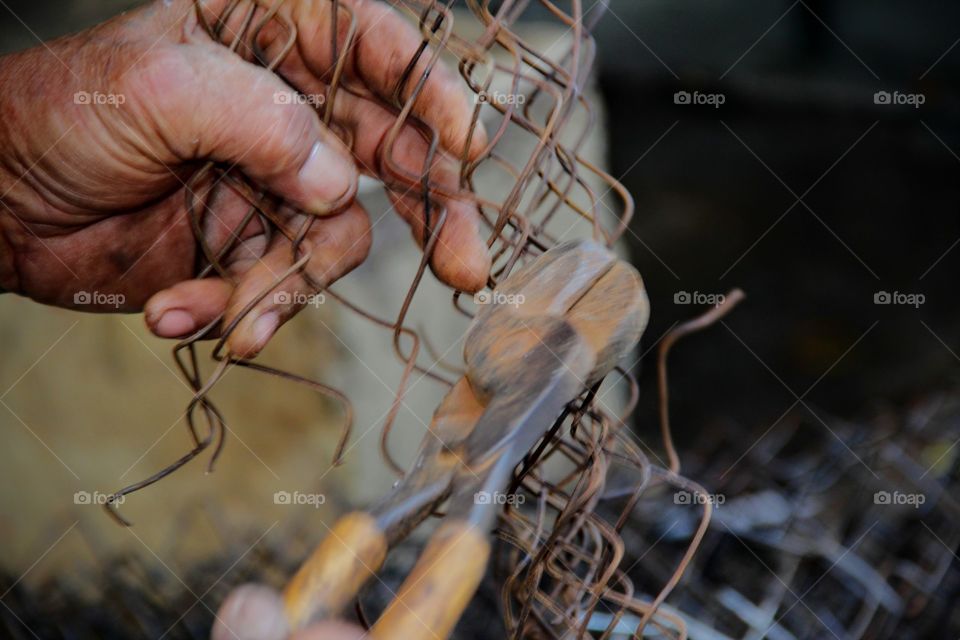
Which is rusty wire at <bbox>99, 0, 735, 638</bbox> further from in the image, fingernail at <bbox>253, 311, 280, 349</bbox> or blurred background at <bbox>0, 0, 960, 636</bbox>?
blurred background at <bbox>0, 0, 960, 636</bbox>

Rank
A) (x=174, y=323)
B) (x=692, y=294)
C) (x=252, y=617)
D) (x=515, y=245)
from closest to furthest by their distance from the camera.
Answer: (x=252, y=617) → (x=515, y=245) → (x=174, y=323) → (x=692, y=294)

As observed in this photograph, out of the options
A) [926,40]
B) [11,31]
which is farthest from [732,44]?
[11,31]

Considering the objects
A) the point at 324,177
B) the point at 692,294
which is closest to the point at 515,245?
the point at 324,177

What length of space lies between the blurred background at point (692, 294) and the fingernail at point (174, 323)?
0.21 meters

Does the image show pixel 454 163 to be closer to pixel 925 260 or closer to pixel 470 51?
pixel 470 51

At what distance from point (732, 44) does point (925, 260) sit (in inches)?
19.6

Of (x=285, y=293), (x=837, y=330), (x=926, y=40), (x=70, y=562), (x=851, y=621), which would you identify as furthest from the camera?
(x=926, y=40)

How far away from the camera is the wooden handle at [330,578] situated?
286 millimetres

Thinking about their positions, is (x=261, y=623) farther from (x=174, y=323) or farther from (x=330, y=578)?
(x=174, y=323)

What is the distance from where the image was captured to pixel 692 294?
1.35 metres

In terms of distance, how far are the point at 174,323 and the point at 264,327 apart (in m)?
0.08

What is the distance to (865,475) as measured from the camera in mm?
680

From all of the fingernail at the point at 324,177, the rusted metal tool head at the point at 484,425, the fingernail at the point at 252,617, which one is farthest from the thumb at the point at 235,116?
the fingernail at the point at 252,617

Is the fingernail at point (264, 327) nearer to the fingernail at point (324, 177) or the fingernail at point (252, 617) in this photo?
the fingernail at point (324, 177)
